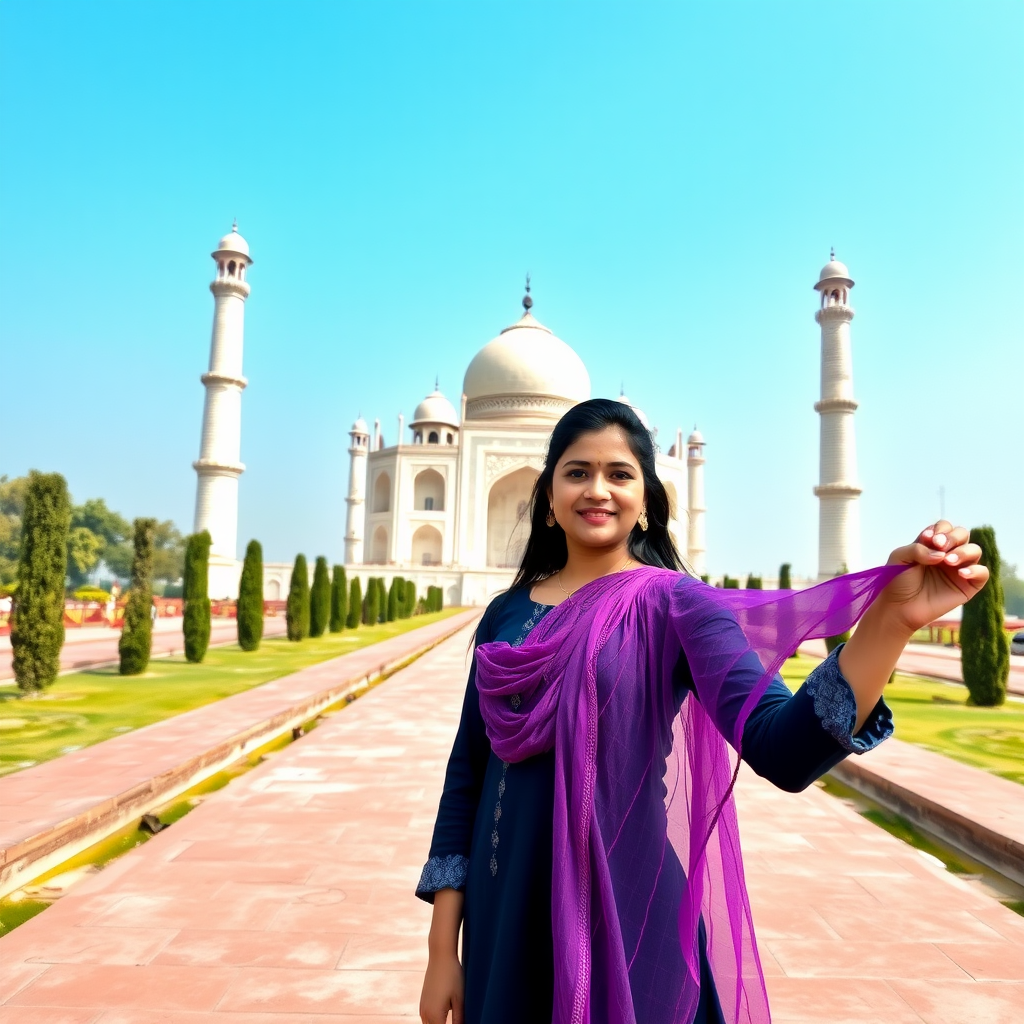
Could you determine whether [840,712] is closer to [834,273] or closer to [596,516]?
[596,516]

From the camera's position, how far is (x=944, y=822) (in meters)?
3.09

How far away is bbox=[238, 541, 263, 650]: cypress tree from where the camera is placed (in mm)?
10086

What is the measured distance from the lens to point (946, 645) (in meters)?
13.1

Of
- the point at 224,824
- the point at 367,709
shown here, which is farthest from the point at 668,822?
the point at 367,709

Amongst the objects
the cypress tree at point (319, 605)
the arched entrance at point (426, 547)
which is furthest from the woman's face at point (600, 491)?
the arched entrance at point (426, 547)

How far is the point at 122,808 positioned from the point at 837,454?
2174 cm

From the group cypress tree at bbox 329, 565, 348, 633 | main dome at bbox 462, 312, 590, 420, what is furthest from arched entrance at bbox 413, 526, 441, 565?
cypress tree at bbox 329, 565, 348, 633

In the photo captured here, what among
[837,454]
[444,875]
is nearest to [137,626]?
[444,875]

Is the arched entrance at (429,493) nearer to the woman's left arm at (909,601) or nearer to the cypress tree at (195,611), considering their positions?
the cypress tree at (195,611)

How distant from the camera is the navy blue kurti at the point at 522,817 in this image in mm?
762

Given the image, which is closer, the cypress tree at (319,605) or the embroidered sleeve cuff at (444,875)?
the embroidered sleeve cuff at (444,875)

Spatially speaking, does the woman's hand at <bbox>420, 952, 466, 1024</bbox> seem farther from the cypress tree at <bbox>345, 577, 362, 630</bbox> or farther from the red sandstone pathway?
the cypress tree at <bbox>345, 577, 362, 630</bbox>

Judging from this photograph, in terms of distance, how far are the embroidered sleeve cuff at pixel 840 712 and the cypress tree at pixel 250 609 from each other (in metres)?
9.75

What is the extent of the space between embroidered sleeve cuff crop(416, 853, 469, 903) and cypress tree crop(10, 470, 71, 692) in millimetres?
5979
